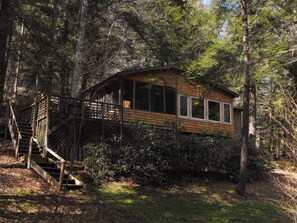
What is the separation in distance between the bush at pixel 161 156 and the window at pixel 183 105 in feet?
9.89

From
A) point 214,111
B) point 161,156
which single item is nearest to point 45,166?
point 161,156

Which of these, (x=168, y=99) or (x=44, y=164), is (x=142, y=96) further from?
(x=44, y=164)

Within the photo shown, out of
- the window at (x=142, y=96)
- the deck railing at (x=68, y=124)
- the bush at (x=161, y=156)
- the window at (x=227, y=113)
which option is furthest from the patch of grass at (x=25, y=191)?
the window at (x=227, y=113)

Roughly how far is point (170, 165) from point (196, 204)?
3.24m

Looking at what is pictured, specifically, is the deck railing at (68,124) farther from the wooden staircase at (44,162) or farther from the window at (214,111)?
the window at (214,111)

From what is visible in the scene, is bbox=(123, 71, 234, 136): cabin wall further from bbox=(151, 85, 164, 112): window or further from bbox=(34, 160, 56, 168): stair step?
bbox=(34, 160, 56, 168): stair step

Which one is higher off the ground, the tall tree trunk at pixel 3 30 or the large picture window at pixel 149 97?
the tall tree trunk at pixel 3 30

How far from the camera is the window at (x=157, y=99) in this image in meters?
19.4

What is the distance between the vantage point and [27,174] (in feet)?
40.1

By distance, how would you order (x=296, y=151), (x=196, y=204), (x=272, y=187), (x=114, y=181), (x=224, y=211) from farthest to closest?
(x=272, y=187) < (x=114, y=181) < (x=196, y=204) < (x=224, y=211) < (x=296, y=151)

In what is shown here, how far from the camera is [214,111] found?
21.5m

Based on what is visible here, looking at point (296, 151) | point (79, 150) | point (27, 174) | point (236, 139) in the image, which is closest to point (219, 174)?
point (236, 139)

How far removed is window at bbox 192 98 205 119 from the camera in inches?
818

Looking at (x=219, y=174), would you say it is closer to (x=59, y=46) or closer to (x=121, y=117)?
(x=121, y=117)
